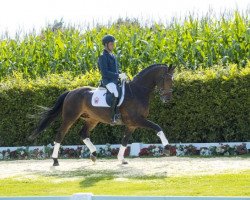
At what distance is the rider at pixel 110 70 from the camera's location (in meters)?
16.8

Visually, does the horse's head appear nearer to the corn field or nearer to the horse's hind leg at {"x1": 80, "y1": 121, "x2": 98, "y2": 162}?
the horse's hind leg at {"x1": 80, "y1": 121, "x2": 98, "y2": 162}

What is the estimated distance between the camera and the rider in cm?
1684

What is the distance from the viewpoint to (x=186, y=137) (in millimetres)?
20688

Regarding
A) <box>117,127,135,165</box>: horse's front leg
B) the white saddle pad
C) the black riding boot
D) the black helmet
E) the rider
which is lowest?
<box>117,127,135,165</box>: horse's front leg

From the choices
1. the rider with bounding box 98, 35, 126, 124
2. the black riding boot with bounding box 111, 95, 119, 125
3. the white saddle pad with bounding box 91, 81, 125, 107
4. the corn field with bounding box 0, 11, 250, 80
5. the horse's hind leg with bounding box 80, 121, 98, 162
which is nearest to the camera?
the rider with bounding box 98, 35, 126, 124

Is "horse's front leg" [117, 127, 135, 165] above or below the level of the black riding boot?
below

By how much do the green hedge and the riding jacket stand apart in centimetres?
381

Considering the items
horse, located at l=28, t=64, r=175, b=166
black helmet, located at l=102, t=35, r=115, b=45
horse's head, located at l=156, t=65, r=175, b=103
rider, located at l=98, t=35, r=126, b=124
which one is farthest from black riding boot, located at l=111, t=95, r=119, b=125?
black helmet, located at l=102, t=35, r=115, b=45

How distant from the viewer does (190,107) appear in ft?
67.2

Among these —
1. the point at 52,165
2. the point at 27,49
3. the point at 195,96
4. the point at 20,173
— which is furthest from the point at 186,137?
the point at 27,49

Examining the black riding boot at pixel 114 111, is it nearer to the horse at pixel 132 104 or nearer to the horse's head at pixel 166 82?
the horse at pixel 132 104

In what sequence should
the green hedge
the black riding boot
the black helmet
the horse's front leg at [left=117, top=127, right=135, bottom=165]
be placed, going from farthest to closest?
the green hedge → the horse's front leg at [left=117, top=127, right=135, bottom=165] → the black riding boot → the black helmet

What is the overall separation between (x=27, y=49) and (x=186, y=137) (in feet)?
30.5

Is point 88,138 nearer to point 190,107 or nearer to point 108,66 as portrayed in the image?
point 108,66
